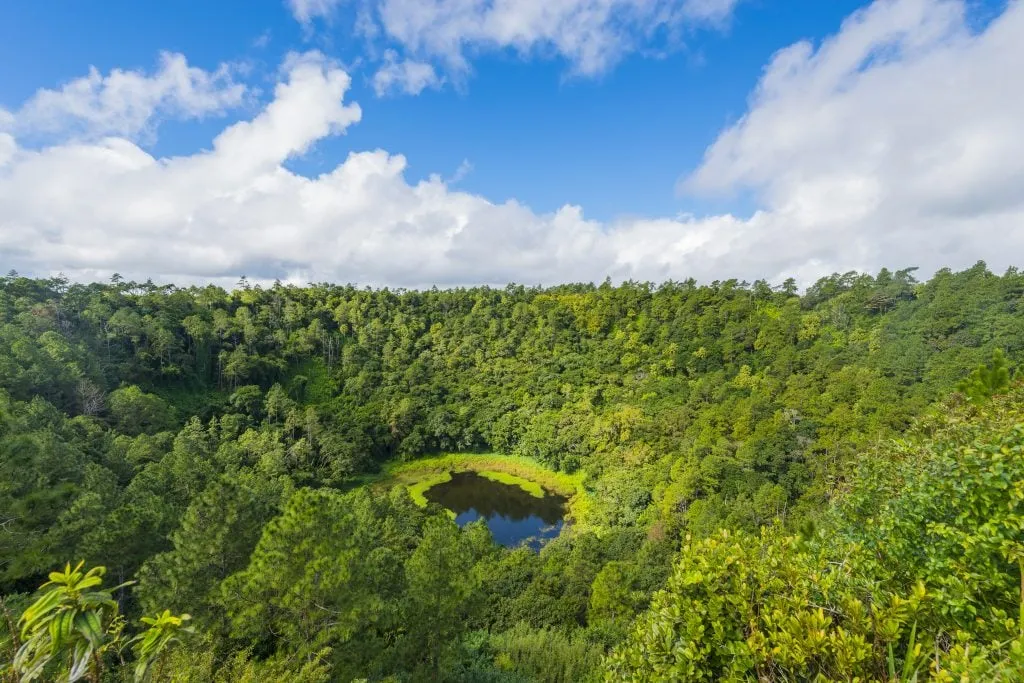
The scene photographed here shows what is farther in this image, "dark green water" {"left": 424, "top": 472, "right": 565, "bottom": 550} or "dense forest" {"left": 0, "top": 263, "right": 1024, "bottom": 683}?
"dark green water" {"left": 424, "top": 472, "right": 565, "bottom": 550}

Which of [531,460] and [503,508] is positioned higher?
[531,460]

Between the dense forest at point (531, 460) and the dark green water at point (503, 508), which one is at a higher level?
the dense forest at point (531, 460)

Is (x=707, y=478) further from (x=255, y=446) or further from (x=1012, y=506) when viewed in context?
(x=255, y=446)

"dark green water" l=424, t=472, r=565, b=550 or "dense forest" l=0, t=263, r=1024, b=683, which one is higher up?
"dense forest" l=0, t=263, r=1024, b=683

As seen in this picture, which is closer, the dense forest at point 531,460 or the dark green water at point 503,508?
the dense forest at point 531,460

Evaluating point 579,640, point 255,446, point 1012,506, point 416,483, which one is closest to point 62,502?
point 579,640
